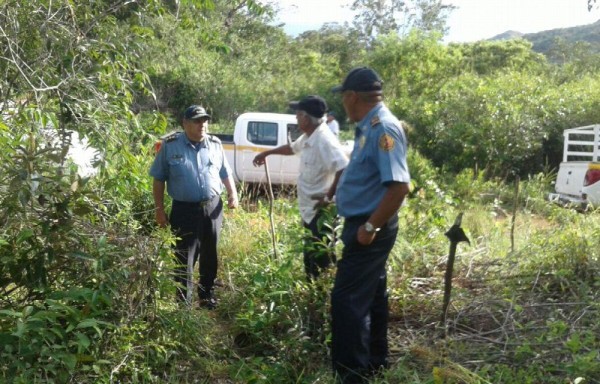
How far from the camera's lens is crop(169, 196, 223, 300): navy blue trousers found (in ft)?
17.2

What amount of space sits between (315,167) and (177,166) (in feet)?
3.40

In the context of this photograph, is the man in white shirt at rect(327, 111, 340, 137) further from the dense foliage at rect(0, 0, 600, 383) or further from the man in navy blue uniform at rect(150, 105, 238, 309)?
the man in navy blue uniform at rect(150, 105, 238, 309)

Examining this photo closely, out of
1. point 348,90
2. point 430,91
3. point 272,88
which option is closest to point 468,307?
point 348,90

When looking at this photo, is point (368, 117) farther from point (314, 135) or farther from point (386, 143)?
point (314, 135)

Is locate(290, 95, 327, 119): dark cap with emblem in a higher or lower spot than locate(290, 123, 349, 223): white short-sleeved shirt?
higher

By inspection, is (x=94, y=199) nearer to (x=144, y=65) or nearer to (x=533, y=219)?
(x=144, y=65)

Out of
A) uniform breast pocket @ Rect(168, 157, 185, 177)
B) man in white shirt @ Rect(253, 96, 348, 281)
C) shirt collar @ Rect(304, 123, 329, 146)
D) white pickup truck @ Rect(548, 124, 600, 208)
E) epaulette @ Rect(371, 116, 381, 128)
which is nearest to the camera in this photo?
epaulette @ Rect(371, 116, 381, 128)

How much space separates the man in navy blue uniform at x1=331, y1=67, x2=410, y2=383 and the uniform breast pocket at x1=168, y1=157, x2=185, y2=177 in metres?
1.68

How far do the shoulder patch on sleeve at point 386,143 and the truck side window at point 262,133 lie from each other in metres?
9.61

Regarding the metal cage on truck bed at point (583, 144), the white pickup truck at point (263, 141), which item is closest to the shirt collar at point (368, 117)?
the metal cage on truck bed at point (583, 144)

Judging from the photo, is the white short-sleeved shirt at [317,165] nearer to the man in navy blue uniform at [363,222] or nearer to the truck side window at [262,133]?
the man in navy blue uniform at [363,222]

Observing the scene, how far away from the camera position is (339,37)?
37.6 metres

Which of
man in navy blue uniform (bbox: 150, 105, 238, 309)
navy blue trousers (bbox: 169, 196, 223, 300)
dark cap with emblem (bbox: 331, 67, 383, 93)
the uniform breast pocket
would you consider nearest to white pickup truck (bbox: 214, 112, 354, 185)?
navy blue trousers (bbox: 169, 196, 223, 300)

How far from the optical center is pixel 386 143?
365cm
